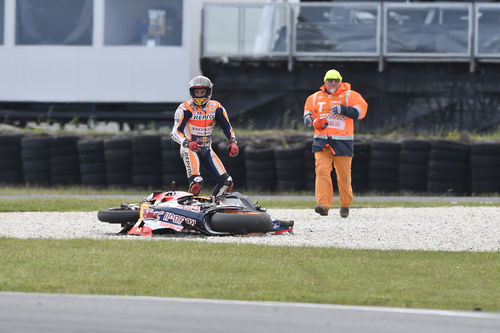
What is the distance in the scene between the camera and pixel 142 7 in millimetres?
26625

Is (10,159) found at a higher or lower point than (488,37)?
lower

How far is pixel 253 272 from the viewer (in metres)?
9.40

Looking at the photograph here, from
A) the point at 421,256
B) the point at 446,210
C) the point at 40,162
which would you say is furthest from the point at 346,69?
the point at 421,256

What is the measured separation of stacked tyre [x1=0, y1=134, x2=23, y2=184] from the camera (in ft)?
71.4

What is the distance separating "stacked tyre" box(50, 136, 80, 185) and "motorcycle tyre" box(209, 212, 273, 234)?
9.45 meters

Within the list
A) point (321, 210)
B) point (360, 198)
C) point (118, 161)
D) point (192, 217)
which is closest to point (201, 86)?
point (192, 217)

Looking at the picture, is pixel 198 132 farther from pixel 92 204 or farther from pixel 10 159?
pixel 10 159

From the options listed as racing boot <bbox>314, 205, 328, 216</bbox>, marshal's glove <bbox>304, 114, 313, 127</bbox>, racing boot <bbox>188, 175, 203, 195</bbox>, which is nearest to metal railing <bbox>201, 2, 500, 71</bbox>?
marshal's glove <bbox>304, 114, 313, 127</bbox>

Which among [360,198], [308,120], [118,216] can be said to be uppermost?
[308,120]

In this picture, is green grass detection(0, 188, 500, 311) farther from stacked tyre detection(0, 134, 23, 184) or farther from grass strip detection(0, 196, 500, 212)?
stacked tyre detection(0, 134, 23, 184)

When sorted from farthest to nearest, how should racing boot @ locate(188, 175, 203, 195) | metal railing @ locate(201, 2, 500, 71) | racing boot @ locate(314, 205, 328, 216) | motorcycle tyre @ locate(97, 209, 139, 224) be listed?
metal railing @ locate(201, 2, 500, 71) → racing boot @ locate(314, 205, 328, 216) → racing boot @ locate(188, 175, 203, 195) → motorcycle tyre @ locate(97, 209, 139, 224)

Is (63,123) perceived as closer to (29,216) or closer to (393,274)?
(29,216)

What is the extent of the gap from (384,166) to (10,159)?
6.57m

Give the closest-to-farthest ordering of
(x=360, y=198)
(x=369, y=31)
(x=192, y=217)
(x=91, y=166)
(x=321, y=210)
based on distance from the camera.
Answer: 1. (x=192, y=217)
2. (x=321, y=210)
3. (x=360, y=198)
4. (x=91, y=166)
5. (x=369, y=31)
